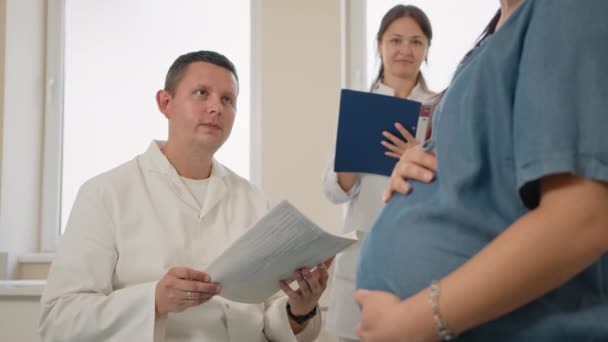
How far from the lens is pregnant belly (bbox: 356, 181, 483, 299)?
0.74m

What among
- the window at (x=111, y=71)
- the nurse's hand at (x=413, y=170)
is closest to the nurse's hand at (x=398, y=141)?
the nurse's hand at (x=413, y=170)

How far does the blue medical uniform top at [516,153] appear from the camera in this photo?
65cm

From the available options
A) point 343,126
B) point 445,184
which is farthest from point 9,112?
point 445,184

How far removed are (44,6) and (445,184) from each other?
3398 millimetres

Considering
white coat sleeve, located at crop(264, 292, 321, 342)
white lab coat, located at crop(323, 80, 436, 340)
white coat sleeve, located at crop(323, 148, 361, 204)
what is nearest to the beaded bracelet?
white coat sleeve, located at crop(264, 292, 321, 342)

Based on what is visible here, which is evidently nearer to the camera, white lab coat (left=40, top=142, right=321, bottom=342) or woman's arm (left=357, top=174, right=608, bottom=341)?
woman's arm (left=357, top=174, right=608, bottom=341)

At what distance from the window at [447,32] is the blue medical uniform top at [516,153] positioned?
2.52 meters

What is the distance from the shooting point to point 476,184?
74 centimetres

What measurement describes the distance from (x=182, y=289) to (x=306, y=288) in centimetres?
36

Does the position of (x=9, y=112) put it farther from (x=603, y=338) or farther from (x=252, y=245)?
(x=603, y=338)

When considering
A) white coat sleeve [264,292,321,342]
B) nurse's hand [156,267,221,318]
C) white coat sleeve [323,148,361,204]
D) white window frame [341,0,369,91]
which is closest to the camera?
nurse's hand [156,267,221,318]

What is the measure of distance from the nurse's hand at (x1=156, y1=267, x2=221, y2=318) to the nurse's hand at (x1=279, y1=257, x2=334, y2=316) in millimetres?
222

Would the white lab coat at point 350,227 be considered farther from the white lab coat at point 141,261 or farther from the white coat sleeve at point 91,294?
the white coat sleeve at point 91,294

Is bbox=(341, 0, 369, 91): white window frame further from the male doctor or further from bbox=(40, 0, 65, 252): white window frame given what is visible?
bbox=(40, 0, 65, 252): white window frame
